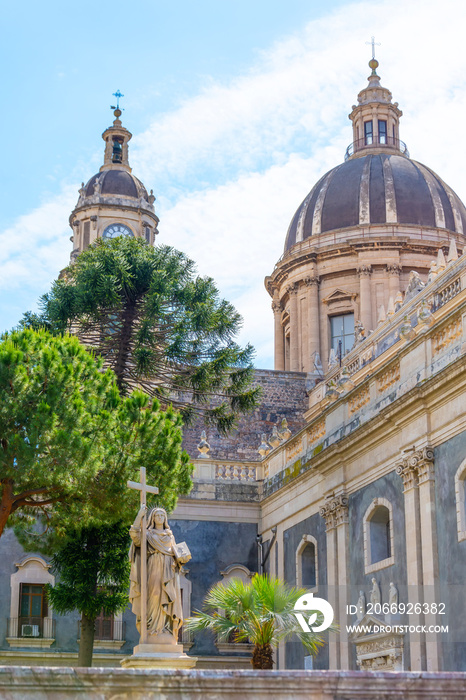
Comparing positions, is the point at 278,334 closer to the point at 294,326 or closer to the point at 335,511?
the point at 294,326

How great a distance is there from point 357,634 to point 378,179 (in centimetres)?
3143

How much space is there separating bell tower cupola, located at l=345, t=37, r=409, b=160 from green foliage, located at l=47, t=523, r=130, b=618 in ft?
111

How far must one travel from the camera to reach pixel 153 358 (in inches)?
1248

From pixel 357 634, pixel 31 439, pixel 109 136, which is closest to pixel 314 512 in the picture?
pixel 357 634

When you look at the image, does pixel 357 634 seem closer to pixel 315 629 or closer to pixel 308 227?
pixel 315 629

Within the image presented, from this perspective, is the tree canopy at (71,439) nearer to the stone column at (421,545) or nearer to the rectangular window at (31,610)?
the rectangular window at (31,610)

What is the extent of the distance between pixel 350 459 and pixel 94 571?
6.60 metres

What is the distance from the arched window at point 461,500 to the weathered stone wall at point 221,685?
9055 mm

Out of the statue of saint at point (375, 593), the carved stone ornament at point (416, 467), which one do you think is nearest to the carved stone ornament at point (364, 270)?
the carved stone ornament at point (416, 467)

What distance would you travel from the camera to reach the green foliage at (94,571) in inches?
1009

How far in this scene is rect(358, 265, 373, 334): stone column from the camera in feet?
163

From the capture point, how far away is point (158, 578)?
17.2 m

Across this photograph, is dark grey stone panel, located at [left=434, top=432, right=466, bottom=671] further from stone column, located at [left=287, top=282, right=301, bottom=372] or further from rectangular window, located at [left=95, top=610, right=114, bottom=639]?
stone column, located at [left=287, top=282, right=301, bottom=372]

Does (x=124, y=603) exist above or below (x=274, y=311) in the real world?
below
